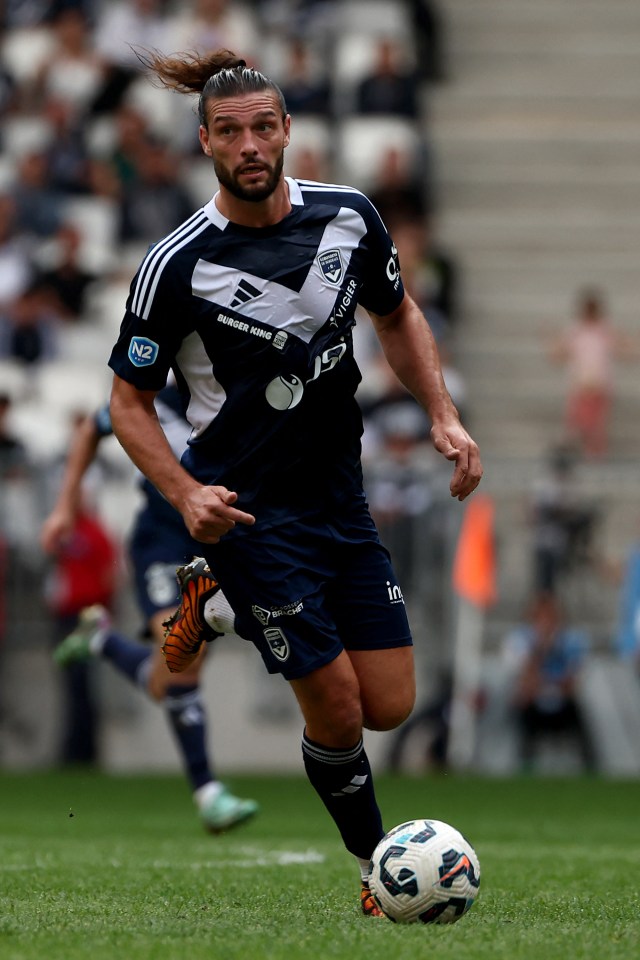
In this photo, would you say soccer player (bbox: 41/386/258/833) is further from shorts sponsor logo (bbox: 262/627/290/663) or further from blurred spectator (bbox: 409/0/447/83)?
blurred spectator (bbox: 409/0/447/83)

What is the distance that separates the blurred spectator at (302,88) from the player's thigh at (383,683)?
1504 centimetres

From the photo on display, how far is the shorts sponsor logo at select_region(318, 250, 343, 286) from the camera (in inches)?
250

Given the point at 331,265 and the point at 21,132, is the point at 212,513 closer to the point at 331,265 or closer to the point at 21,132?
the point at 331,265

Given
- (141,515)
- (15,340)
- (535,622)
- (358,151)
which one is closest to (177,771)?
(535,622)

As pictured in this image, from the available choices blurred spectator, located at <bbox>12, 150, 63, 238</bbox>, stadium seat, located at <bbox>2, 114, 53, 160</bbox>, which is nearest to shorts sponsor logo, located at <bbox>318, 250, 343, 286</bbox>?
blurred spectator, located at <bbox>12, 150, 63, 238</bbox>

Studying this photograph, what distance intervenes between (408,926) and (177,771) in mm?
10630

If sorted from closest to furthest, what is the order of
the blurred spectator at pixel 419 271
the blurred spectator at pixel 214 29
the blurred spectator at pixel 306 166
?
the blurred spectator at pixel 419 271, the blurred spectator at pixel 306 166, the blurred spectator at pixel 214 29

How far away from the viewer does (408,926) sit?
19.4ft

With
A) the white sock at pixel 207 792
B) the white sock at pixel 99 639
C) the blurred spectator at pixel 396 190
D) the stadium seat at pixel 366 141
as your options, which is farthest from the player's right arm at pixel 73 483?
the stadium seat at pixel 366 141

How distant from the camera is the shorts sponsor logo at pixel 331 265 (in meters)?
6.35

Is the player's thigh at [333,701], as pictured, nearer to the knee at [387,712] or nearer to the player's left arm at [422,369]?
the knee at [387,712]

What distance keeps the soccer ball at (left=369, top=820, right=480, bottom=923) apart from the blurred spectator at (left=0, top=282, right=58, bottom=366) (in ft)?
42.3

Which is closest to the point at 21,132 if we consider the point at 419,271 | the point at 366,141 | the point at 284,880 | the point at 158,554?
the point at 366,141

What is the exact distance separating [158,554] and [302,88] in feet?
37.9
